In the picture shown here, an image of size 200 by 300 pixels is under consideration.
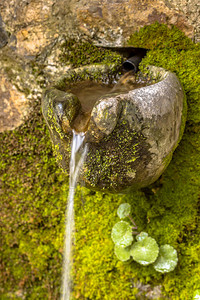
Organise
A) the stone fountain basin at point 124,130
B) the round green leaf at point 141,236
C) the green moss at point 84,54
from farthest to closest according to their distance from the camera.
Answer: the green moss at point 84,54 < the round green leaf at point 141,236 < the stone fountain basin at point 124,130

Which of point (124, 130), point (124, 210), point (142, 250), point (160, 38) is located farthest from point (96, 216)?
point (160, 38)

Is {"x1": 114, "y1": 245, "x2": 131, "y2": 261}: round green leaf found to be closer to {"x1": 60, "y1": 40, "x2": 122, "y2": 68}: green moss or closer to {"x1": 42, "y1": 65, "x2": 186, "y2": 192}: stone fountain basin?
{"x1": 42, "y1": 65, "x2": 186, "y2": 192}: stone fountain basin

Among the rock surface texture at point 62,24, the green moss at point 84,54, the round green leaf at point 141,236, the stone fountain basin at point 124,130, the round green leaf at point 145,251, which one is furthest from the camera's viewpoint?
the green moss at point 84,54

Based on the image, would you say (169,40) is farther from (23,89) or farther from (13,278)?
(13,278)

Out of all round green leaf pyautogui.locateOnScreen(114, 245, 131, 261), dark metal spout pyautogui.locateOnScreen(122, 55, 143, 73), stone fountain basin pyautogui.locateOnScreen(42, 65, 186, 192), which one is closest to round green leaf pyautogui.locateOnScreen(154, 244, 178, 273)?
round green leaf pyautogui.locateOnScreen(114, 245, 131, 261)

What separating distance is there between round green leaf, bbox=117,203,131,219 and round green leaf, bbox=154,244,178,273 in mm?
414

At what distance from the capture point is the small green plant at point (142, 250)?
222cm

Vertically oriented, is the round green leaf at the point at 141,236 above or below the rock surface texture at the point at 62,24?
below

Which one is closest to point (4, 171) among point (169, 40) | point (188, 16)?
point (169, 40)

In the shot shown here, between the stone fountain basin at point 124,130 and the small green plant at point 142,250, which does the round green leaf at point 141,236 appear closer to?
the small green plant at point 142,250

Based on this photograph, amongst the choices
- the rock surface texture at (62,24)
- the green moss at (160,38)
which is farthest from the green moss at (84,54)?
the green moss at (160,38)

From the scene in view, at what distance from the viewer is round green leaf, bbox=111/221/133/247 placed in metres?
2.25

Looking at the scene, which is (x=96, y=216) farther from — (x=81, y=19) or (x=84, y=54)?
(x=81, y=19)

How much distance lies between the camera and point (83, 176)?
1.79 m
